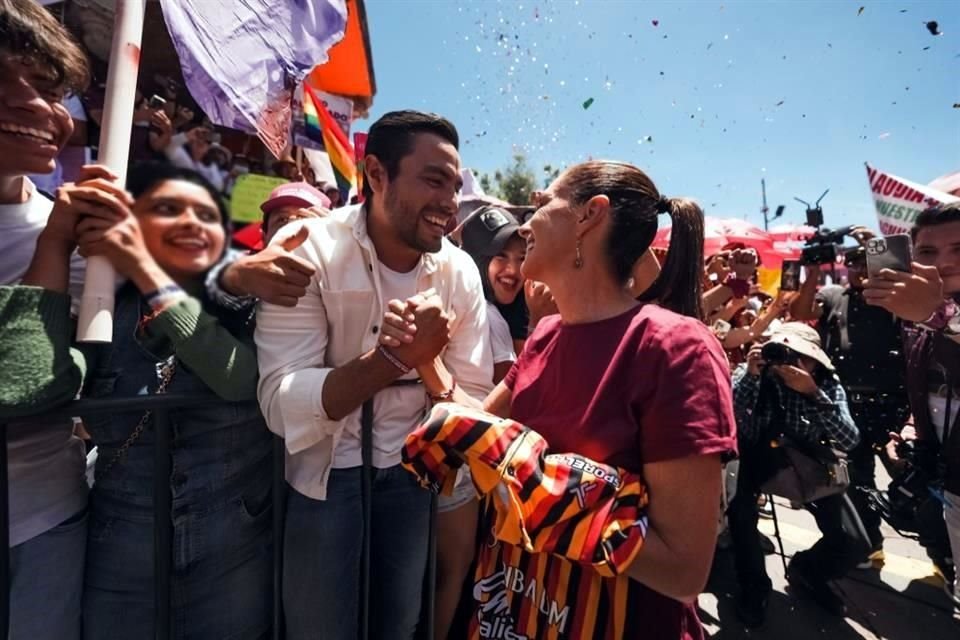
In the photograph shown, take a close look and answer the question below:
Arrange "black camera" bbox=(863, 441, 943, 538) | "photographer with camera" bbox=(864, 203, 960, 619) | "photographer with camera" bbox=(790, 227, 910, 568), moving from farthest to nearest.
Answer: "photographer with camera" bbox=(790, 227, 910, 568)
"black camera" bbox=(863, 441, 943, 538)
"photographer with camera" bbox=(864, 203, 960, 619)

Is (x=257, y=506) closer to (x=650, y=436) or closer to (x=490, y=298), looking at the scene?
(x=650, y=436)

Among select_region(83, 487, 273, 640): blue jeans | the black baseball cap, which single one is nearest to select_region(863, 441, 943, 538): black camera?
the black baseball cap

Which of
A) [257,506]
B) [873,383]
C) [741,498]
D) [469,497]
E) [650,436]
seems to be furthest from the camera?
[873,383]

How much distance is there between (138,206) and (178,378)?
1.04 metres

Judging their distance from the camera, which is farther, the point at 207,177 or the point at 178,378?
the point at 178,378

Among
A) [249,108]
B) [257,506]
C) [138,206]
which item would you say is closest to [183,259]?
[138,206]

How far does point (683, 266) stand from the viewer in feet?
5.19

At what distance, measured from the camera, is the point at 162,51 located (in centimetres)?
125

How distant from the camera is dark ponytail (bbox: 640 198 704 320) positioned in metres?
1.53

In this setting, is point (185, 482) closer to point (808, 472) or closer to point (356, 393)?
point (356, 393)

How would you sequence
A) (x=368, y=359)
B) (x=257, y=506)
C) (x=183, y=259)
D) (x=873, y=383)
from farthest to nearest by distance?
1. (x=873, y=383)
2. (x=257, y=506)
3. (x=368, y=359)
4. (x=183, y=259)

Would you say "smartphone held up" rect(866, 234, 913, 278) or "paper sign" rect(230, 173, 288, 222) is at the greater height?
"smartphone held up" rect(866, 234, 913, 278)

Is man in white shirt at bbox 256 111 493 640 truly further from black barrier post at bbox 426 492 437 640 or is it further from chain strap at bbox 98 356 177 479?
chain strap at bbox 98 356 177 479

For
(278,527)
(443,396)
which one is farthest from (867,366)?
(278,527)
